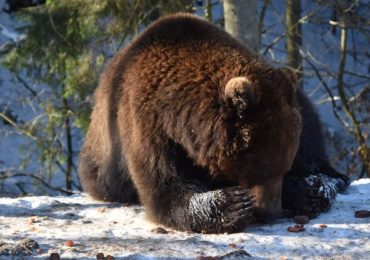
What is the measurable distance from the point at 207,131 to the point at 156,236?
0.70 m

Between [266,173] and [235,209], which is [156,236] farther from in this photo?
[266,173]

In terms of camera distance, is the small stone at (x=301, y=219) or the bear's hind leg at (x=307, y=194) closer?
the small stone at (x=301, y=219)

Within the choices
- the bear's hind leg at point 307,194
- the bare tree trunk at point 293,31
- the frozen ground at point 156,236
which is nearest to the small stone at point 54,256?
the frozen ground at point 156,236

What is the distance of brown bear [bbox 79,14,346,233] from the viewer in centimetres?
425

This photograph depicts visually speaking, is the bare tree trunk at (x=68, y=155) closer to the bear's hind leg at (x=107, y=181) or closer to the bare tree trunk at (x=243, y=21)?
the bare tree trunk at (x=243, y=21)

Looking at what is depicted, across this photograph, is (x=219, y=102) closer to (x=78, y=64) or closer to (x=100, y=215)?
(x=100, y=215)

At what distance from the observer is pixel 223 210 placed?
427 centimetres

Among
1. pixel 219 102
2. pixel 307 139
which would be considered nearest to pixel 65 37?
pixel 307 139

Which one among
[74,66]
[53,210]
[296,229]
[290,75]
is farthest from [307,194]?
[74,66]

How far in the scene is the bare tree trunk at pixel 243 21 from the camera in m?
8.34

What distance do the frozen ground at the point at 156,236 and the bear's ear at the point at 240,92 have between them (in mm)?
772

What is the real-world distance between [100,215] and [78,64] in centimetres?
Answer: 761

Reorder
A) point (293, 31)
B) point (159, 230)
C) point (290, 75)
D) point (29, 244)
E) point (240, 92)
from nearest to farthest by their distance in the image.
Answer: point (29, 244), point (240, 92), point (159, 230), point (290, 75), point (293, 31)

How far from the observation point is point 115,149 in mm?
5184
